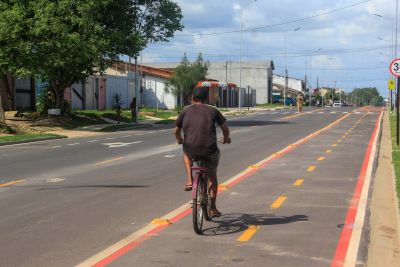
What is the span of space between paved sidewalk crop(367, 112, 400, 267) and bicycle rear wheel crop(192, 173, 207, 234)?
2.05m

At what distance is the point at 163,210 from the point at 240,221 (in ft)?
4.57

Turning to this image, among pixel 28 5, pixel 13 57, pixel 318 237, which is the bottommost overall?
pixel 318 237

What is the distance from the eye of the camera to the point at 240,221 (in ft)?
26.6

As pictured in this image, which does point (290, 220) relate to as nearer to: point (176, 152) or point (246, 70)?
point (176, 152)

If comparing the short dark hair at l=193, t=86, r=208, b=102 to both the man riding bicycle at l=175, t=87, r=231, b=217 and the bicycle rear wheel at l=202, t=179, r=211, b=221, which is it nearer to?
the man riding bicycle at l=175, t=87, r=231, b=217

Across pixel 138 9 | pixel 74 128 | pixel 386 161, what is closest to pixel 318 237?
pixel 386 161

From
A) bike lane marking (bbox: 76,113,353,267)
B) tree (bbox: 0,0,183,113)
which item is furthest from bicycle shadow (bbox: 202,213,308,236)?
tree (bbox: 0,0,183,113)

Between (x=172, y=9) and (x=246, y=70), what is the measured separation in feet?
260

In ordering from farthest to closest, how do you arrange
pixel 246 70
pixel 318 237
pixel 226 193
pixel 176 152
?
pixel 246 70
pixel 176 152
pixel 226 193
pixel 318 237

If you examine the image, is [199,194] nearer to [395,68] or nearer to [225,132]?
[225,132]

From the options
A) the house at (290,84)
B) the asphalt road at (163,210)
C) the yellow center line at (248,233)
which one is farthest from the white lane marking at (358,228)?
the house at (290,84)

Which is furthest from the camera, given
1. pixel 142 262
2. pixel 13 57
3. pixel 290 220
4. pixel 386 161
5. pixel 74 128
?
pixel 74 128

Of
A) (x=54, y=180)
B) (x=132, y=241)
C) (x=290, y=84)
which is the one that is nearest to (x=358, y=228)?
(x=132, y=241)

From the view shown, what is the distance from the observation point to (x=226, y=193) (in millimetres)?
10547
